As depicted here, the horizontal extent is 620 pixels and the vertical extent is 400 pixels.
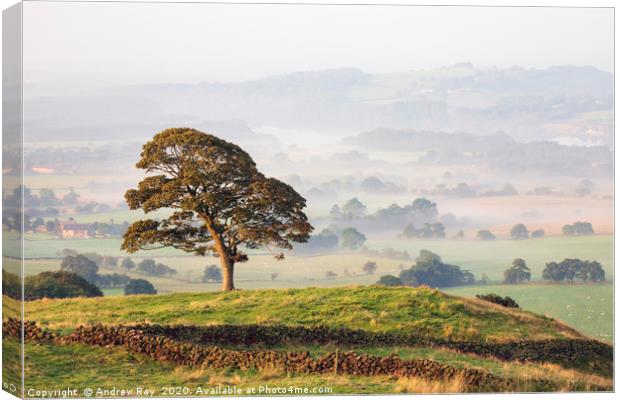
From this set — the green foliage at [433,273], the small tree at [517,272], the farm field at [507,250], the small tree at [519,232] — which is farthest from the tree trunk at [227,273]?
the small tree at [519,232]

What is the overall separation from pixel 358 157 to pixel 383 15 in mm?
2475

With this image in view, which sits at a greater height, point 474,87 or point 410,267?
point 474,87

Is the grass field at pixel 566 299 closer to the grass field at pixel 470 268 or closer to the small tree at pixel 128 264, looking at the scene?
the grass field at pixel 470 268

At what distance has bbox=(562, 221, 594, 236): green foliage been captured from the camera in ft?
78.7

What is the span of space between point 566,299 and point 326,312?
4.20 meters

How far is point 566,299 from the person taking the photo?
2403 cm

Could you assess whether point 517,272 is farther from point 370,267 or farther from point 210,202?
point 210,202

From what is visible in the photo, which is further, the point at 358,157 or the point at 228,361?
the point at 358,157

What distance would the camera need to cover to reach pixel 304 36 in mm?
23438

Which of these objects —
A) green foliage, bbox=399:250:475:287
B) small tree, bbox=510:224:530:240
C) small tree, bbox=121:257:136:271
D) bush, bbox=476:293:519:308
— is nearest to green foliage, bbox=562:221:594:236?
small tree, bbox=510:224:530:240

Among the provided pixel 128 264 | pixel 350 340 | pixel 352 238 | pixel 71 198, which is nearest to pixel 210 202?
pixel 128 264

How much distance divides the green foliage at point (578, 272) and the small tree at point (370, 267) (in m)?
2.89

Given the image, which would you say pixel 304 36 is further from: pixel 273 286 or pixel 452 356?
pixel 452 356

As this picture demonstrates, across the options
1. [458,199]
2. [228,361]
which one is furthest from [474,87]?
[228,361]
